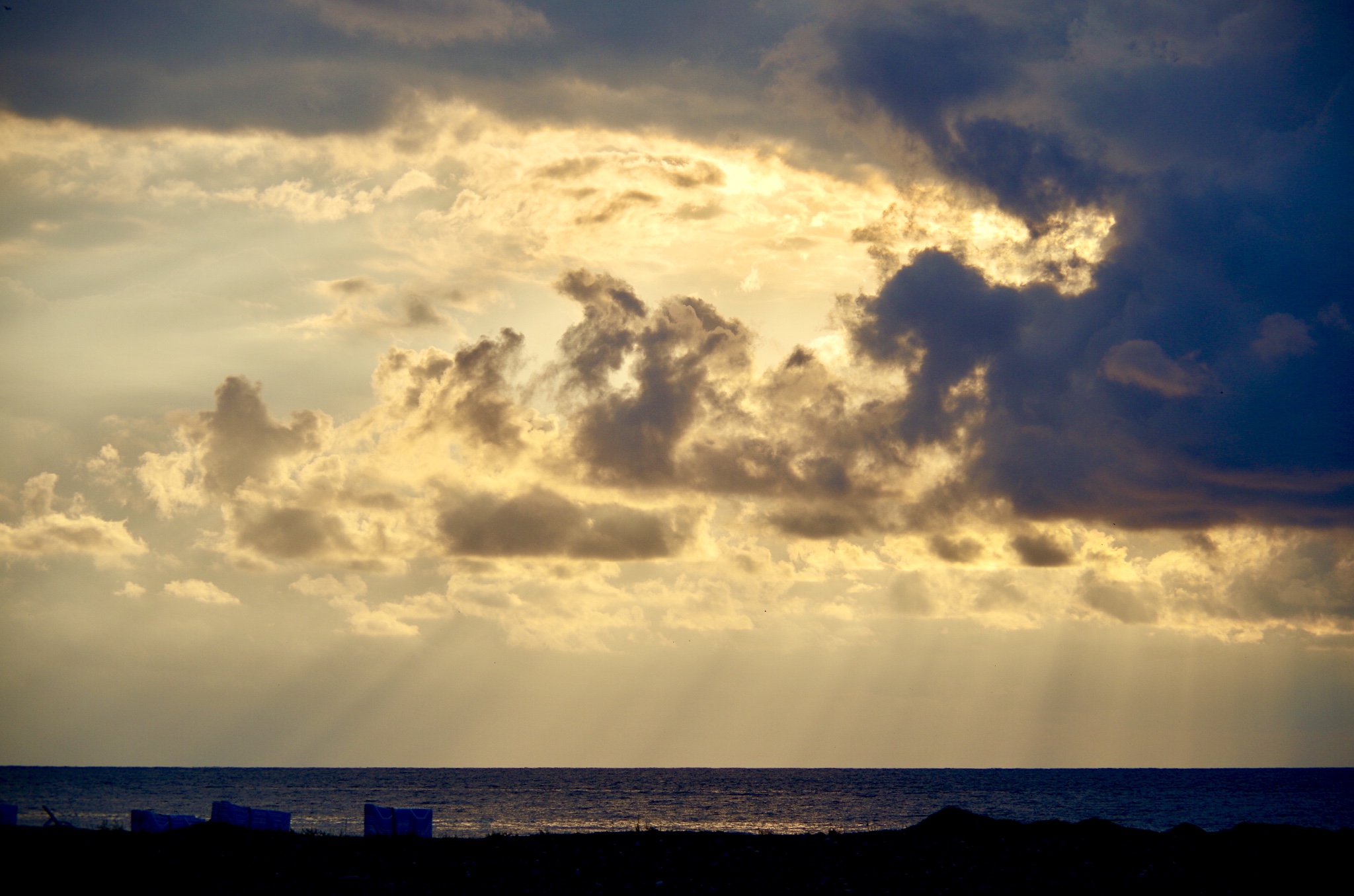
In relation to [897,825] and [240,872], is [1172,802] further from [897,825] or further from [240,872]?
[240,872]

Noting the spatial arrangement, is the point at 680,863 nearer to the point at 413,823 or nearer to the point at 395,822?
the point at 413,823

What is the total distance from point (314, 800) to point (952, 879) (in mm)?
113374

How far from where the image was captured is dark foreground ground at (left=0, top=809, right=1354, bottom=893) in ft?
89.4

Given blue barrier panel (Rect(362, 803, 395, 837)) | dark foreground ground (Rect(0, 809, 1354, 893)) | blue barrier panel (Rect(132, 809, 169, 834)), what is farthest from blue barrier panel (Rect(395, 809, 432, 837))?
blue barrier panel (Rect(132, 809, 169, 834))

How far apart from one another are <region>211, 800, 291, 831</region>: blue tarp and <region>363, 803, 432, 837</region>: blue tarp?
252 cm

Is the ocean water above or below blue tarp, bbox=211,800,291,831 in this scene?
below

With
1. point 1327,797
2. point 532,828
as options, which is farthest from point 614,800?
point 1327,797

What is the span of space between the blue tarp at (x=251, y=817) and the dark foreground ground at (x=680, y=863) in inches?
84.4

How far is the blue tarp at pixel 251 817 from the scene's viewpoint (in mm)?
32856

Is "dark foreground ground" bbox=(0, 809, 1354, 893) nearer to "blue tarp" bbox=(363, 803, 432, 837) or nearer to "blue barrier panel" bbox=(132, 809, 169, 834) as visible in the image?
"blue tarp" bbox=(363, 803, 432, 837)

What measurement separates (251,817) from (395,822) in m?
5.13

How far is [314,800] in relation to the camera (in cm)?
12525

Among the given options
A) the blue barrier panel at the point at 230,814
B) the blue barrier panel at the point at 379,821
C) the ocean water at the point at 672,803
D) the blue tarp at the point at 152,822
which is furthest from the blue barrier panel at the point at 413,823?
the ocean water at the point at 672,803

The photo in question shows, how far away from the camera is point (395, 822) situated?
33094 mm
